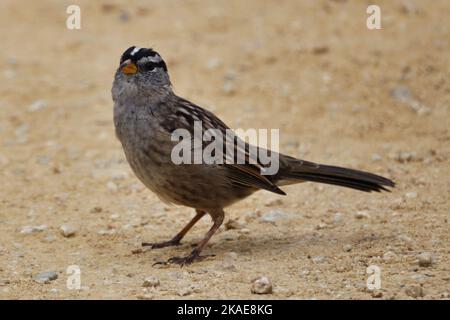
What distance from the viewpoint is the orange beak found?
6.42 meters

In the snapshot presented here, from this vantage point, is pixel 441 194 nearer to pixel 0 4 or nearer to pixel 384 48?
pixel 384 48

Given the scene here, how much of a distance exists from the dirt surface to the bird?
447 mm

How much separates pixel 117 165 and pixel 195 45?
3.43 meters

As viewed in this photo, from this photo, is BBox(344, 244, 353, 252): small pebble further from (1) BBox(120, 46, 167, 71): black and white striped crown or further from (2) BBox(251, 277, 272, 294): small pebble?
(1) BBox(120, 46, 167, 71): black and white striped crown

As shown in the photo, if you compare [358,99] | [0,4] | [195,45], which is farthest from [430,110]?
[0,4]

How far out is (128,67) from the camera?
21.1 feet

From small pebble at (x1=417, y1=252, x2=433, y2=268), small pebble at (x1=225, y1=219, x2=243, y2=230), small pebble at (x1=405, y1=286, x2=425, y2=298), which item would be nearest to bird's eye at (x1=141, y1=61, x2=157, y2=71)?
small pebble at (x1=225, y1=219, x2=243, y2=230)

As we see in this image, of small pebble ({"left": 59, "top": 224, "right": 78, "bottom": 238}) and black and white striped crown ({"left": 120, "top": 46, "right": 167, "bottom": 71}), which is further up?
black and white striped crown ({"left": 120, "top": 46, "right": 167, "bottom": 71})

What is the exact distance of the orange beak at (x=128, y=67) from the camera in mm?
6418

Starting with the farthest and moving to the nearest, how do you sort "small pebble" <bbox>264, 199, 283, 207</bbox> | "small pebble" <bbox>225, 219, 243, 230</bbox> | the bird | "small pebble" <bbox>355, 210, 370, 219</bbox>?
"small pebble" <bbox>264, 199, 283, 207</bbox>, "small pebble" <bbox>225, 219, 243, 230</bbox>, "small pebble" <bbox>355, 210, 370, 219</bbox>, the bird

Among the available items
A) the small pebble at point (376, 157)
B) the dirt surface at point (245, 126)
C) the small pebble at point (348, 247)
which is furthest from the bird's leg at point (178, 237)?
the small pebble at point (376, 157)

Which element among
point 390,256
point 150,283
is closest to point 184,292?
point 150,283

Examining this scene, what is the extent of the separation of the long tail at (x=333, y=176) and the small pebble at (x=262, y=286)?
155 centimetres

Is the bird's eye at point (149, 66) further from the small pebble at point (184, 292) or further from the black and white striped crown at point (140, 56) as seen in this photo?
the small pebble at point (184, 292)
